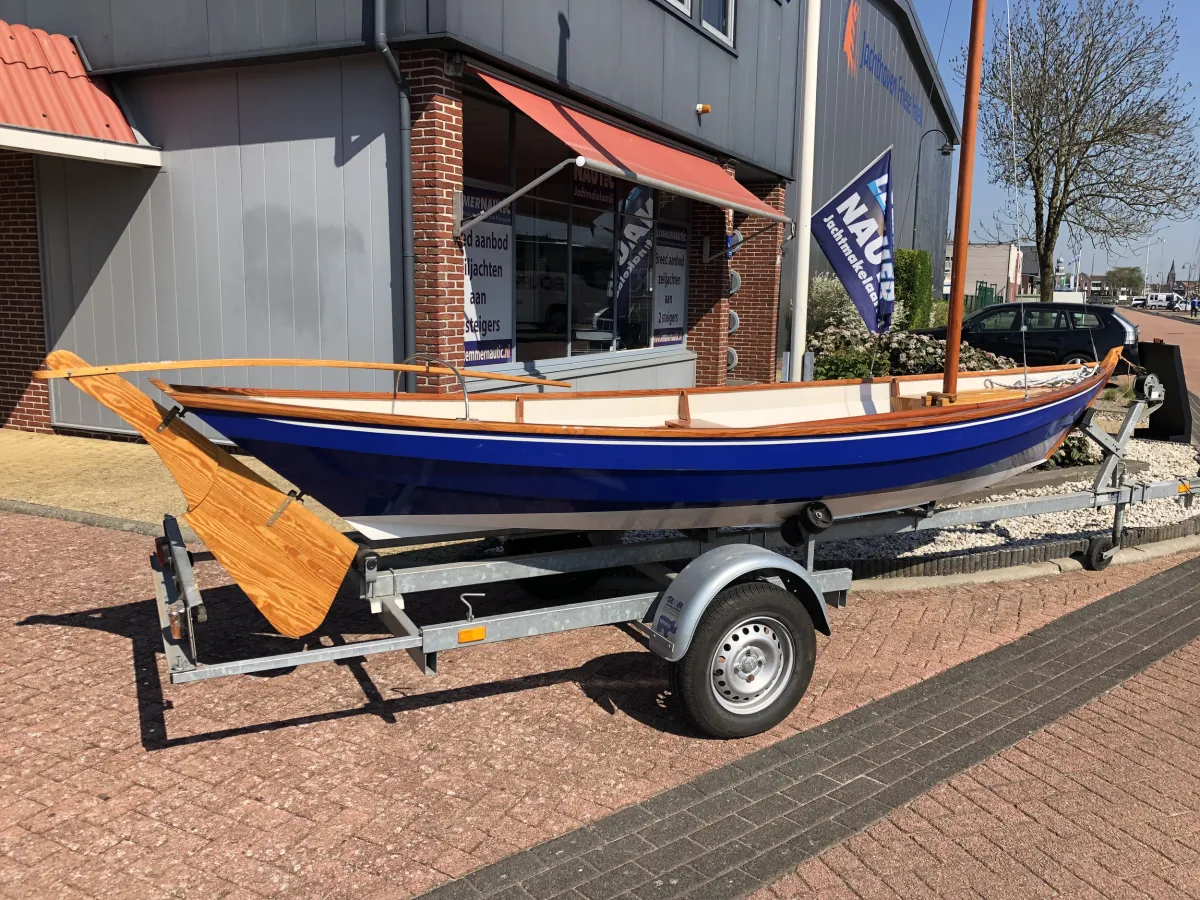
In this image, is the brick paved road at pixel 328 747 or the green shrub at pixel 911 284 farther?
the green shrub at pixel 911 284

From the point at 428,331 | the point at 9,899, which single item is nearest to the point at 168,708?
the point at 9,899

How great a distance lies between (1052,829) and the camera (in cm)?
332

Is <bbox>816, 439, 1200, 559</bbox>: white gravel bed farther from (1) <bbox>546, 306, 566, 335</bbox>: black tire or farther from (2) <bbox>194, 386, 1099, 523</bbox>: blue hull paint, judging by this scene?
(1) <bbox>546, 306, 566, 335</bbox>: black tire

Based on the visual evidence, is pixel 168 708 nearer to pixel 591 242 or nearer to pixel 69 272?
pixel 69 272

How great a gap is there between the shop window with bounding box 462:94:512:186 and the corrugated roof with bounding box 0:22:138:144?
128 inches

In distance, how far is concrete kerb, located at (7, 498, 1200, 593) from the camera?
240 inches

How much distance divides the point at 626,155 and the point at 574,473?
18.9 ft

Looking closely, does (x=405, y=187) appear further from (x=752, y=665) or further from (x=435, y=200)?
(x=752, y=665)

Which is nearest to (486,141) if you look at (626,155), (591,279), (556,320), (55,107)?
(626,155)

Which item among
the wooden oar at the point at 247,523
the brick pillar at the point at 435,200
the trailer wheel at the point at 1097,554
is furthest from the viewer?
the brick pillar at the point at 435,200

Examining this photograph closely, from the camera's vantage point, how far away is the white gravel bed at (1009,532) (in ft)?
22.1

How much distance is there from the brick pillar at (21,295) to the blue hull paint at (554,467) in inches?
309

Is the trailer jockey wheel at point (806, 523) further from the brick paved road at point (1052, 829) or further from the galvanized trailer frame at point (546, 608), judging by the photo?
the brick paved road at point (1052, 829)

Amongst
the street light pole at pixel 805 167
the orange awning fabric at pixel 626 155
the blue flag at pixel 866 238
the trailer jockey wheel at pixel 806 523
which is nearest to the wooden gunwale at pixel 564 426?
the trailer jockey wheel at pixel 806 523
